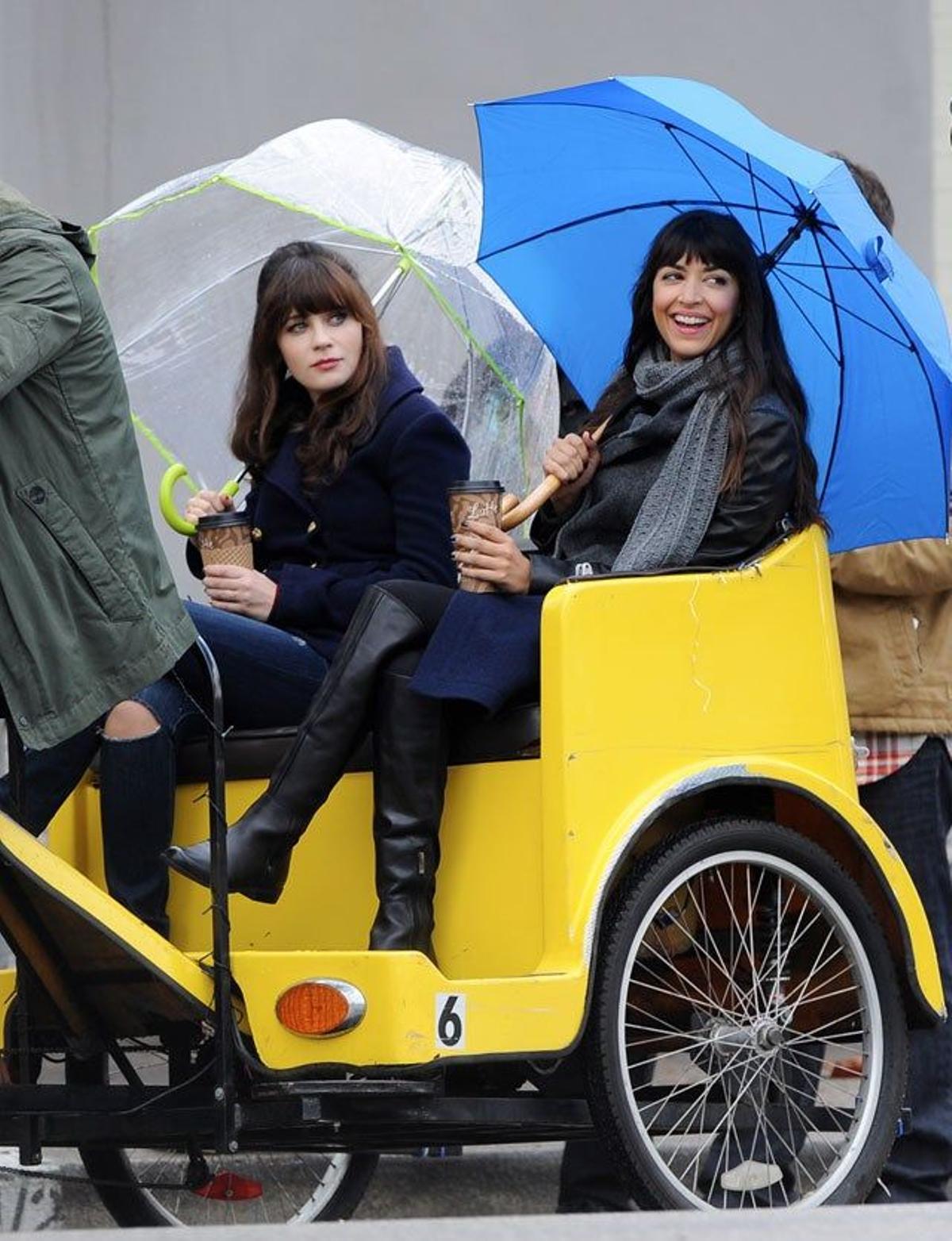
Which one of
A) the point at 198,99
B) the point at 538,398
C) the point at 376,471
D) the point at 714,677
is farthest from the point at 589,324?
the point at 198,99

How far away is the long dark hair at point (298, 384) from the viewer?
459 centimetres

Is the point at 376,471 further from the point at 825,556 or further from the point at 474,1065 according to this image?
the point at 474,1065

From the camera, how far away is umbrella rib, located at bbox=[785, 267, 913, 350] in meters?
4.60

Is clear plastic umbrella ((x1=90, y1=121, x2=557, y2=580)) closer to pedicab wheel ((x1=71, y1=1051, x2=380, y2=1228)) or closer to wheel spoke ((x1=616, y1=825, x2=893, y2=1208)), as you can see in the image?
wheel spoke ((x1=616, y1=825, x2=893, y2=1208))

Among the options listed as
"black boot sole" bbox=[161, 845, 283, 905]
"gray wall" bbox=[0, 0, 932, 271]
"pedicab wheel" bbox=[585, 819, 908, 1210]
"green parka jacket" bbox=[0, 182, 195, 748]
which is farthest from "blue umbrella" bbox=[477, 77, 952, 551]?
"gray wall" bbox=[0, 0, 932, 271]

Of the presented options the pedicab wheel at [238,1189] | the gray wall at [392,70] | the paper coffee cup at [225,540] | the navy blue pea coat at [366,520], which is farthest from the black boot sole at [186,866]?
the gray wall at [392,70]

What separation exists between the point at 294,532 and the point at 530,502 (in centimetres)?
51

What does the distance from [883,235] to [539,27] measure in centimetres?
358

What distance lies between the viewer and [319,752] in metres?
4.01

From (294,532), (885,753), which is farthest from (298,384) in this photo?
(885,753)

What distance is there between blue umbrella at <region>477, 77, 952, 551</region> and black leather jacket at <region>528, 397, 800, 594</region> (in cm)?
38

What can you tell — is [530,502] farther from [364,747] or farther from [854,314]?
[854,314]

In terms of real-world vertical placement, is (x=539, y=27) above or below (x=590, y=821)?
above

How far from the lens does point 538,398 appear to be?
5207 mm
